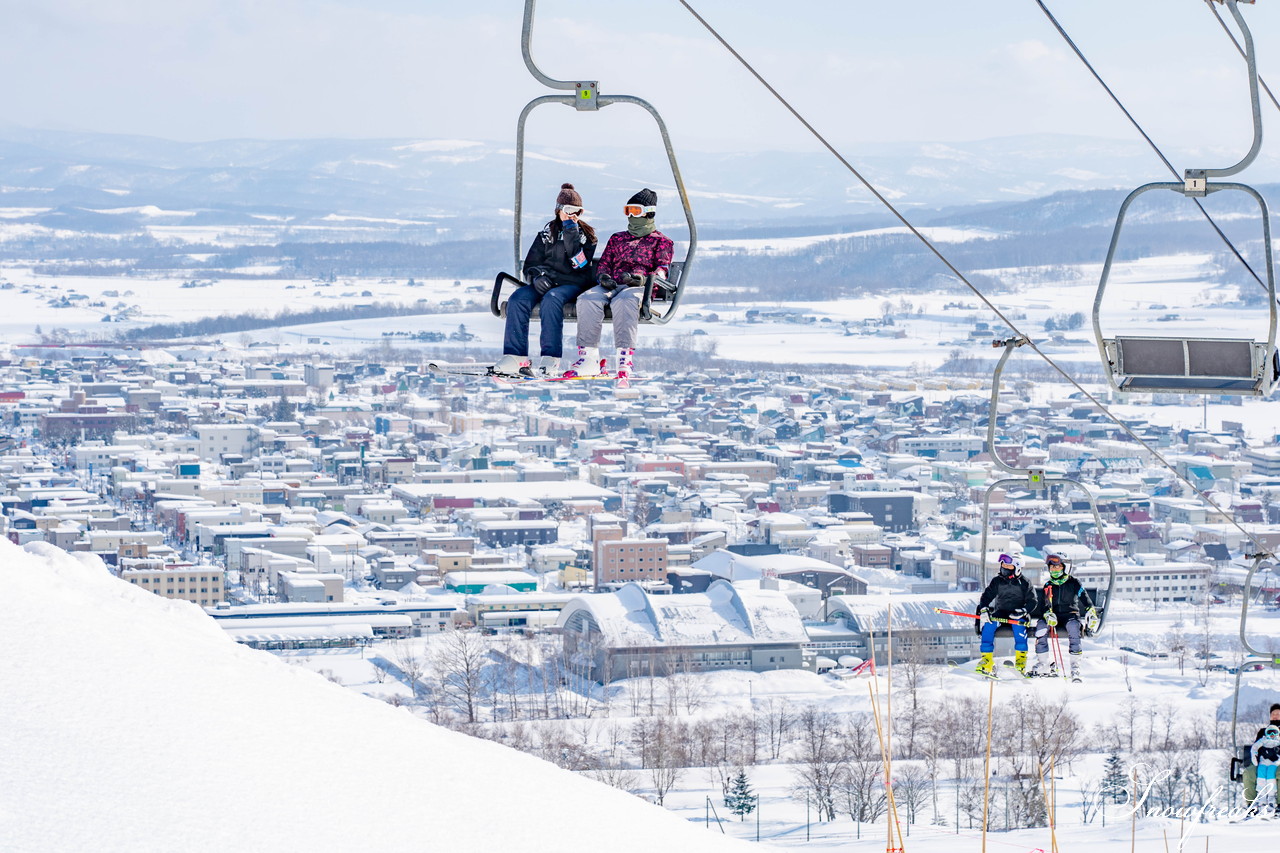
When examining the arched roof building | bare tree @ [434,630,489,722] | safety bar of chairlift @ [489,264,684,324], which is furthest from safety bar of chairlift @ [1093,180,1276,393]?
the arched roof building

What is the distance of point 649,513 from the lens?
32594 millimetres

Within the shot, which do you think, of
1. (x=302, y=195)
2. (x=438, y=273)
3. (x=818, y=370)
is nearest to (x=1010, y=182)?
(x=302, y=195)

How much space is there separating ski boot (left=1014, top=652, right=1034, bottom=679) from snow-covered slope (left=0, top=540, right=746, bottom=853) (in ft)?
4.86

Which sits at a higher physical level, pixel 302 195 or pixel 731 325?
pixel 302 195

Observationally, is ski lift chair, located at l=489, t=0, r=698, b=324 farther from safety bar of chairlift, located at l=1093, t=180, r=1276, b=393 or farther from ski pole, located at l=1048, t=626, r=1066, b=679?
ski pole, located at l=1048, t=626, r=1066, b=679

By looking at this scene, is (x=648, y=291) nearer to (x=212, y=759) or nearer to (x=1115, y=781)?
(x=212, y=759)

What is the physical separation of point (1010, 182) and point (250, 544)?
127 m

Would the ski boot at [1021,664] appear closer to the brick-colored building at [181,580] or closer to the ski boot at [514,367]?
the ski boot at [514,367]

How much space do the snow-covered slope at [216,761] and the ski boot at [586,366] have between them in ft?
5.19

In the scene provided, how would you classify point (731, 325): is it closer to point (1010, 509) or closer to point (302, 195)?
point (1010, 509)

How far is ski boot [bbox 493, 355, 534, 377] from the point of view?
450cm

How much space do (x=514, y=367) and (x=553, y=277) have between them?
0.31 metres

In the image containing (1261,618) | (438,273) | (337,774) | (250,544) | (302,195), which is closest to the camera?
(337,774)

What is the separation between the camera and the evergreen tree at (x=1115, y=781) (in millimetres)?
12961
